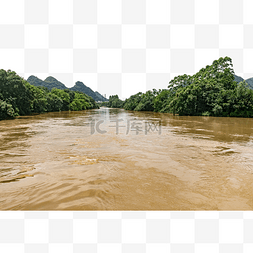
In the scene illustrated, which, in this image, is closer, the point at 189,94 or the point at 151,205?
the point at 151,205

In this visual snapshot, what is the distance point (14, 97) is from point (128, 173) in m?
29.9

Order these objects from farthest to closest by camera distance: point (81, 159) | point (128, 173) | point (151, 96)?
point (151, 96)
point (81, 159)
point (128, 173)

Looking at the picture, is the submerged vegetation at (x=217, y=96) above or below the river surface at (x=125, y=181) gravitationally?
above

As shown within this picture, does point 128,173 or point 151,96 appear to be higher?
point 151,96

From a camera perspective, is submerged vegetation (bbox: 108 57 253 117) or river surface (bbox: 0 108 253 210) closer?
river surface (bbox: 0 108 253 210)

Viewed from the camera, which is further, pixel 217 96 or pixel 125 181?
pixel 217 96

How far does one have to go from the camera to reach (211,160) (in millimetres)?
5445

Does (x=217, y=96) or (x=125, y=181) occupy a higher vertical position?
(x=217, y=96)

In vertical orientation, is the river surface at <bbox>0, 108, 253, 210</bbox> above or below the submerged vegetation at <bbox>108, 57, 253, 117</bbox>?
below

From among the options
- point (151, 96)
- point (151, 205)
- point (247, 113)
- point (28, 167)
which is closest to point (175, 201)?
point (151, 205)

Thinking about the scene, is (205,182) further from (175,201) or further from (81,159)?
(81,159)

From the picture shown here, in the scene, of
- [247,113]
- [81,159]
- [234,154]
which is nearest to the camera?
[81,159]

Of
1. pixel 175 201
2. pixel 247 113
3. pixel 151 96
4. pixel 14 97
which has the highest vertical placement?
pixel 151 96

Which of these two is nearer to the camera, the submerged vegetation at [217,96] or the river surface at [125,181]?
the river surface at [125,181]
